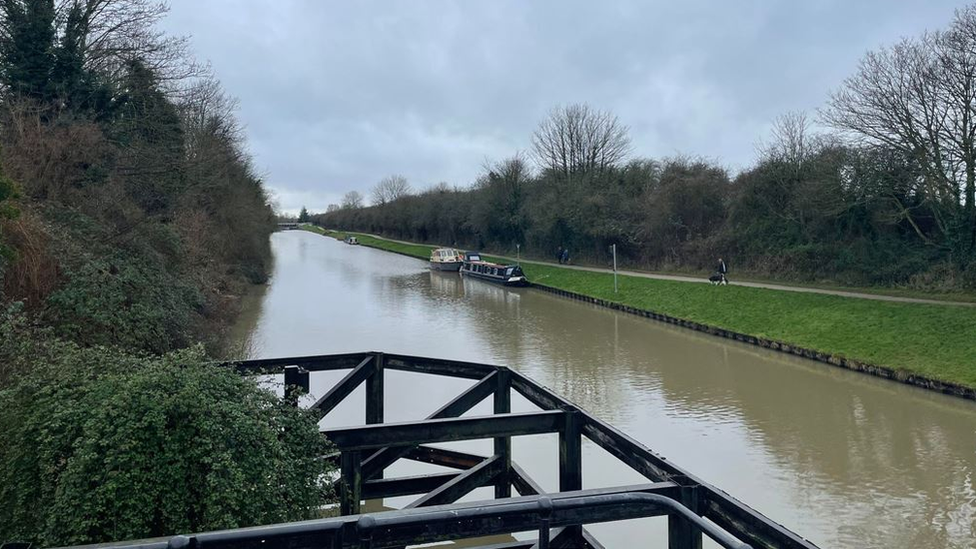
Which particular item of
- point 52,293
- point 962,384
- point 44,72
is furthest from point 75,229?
point 962,384

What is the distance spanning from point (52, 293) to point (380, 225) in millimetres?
89760

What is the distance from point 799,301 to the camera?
20.2 m

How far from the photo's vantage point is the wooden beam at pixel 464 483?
230 inches

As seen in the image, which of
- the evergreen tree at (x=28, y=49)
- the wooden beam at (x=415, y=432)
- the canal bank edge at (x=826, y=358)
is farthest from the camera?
the evergreen tree at (x=28, y=49)

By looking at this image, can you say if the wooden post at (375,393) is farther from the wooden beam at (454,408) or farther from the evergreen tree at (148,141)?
the evergreen tree at (148,141)

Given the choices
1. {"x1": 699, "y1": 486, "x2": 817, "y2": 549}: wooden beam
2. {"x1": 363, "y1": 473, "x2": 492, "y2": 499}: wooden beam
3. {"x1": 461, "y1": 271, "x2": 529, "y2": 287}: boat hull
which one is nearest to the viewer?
{"x1": 699, "y1": 486, "x2": 817, "y2": 549}: wooden beam

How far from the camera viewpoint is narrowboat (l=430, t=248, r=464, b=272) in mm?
46906

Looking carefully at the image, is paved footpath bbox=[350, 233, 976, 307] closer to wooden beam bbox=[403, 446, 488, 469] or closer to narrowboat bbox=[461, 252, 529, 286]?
narrowboat bbox=[461, 252, 529, 286]

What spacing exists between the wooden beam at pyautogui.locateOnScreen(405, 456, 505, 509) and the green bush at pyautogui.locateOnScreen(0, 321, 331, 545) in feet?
5.37

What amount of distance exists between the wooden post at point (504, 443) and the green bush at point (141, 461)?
114 inches

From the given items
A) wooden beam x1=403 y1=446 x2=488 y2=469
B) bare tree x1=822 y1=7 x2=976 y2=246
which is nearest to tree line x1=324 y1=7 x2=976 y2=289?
bare tree x1=822 y1=7 x2=976 y2=246

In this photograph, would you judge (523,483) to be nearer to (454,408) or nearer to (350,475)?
(454,408)

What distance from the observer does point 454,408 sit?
654 centimetres

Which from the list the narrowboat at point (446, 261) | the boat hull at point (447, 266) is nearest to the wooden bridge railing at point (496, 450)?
the boat hull at point (447, 266)
